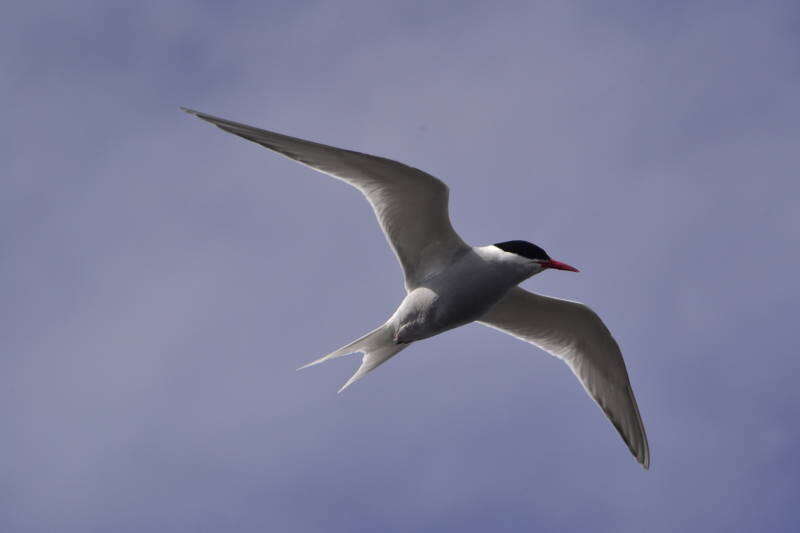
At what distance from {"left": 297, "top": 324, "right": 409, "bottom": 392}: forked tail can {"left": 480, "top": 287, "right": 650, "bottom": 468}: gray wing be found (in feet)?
4.68

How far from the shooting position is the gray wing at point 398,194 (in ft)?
27.8

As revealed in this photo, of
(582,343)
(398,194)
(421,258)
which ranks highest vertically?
(398,194)

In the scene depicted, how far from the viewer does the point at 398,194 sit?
9227mm

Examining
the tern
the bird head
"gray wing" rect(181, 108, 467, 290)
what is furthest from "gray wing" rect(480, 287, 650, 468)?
"gray wing" rect(181, 108, 467, 290)

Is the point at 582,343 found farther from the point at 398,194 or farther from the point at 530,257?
the point at 398,194

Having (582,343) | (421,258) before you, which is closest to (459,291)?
(421,258)

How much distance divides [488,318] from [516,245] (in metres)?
1.66

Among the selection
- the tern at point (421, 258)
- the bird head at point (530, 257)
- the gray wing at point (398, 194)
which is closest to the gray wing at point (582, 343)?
the tern at point (421, 258)

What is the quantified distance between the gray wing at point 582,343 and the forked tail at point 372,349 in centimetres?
143

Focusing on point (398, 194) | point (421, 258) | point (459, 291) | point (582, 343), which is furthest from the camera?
point (582, 343)

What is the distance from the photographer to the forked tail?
9.67 metres

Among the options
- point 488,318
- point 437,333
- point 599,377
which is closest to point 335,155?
point 437,333

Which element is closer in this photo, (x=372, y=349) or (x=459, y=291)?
(x=459, y=291)

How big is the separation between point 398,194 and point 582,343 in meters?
3.30
